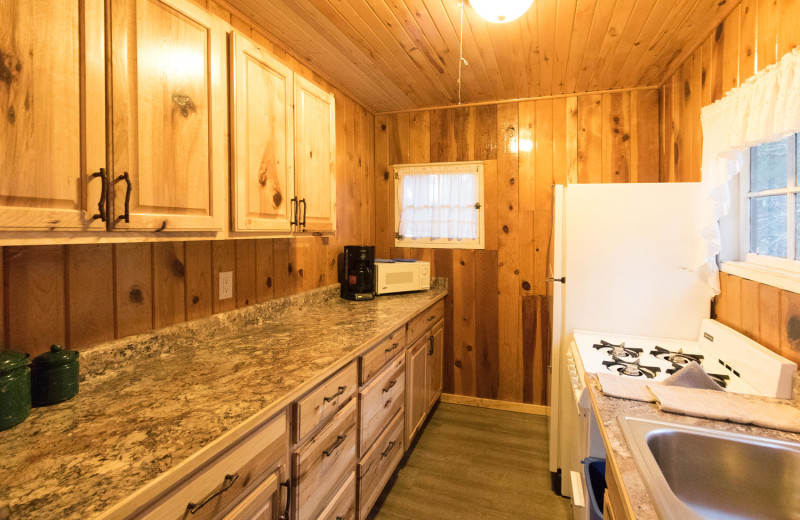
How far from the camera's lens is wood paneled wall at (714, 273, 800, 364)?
1294 millimetres

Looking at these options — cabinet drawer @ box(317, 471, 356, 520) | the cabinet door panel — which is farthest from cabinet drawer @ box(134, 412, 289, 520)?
the cabinet door panel

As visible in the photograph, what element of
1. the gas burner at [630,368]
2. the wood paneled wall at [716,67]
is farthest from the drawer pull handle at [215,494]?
the wood paneled wall at [716,67]

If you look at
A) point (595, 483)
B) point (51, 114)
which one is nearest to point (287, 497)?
point (595, 483)

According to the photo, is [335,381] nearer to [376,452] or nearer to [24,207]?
[376,452]

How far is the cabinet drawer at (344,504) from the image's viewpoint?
54.7 inches

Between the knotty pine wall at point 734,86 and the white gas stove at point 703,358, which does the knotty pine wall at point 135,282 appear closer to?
the white gas stove at point 703,358

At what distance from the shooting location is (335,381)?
1372mm

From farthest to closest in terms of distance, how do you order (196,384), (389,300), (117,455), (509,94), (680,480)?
(509,94) → (389,300) → (196,384) → (680,480) → (117,455)

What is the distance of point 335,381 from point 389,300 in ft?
3.90

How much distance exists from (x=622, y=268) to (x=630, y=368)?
657mm

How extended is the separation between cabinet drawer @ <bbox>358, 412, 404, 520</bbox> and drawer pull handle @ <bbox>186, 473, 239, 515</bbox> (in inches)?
32.8

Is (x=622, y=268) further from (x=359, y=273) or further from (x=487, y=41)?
(x=359, y=273)

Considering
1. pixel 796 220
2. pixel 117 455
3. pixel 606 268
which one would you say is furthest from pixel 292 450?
pixel 796 220

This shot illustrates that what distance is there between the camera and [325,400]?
1304mm
